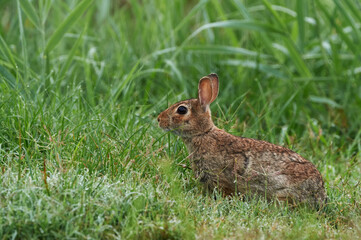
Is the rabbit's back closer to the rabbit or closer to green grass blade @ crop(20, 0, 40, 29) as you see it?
the rabbit

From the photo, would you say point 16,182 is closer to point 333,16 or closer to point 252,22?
point 252,22

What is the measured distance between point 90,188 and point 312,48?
480 cm

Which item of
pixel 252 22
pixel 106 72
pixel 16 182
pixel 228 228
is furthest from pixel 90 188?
pixel 252 22

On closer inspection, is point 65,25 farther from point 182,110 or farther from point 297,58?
point 297,58

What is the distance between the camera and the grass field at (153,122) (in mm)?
3713

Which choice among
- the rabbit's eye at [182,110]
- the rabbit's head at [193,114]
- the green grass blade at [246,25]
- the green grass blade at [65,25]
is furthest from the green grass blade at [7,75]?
the green grass blade at [246,25]

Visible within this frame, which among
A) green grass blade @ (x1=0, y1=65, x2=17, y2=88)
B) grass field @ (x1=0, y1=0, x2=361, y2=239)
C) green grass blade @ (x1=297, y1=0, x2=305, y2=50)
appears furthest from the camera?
green grass blade @ (x1=297, y1=0, x2=305, y2=50)

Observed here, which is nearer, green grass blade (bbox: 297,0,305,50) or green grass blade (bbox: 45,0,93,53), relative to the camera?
green grass blade (bbox: 45,0,93,53)

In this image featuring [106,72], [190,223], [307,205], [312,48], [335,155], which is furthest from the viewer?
[312,48]

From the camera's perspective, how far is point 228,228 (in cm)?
384

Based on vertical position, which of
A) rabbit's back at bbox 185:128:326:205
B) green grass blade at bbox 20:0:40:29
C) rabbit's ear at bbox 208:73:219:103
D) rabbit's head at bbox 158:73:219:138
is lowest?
rabbit's back at bbox 185:128:326:205

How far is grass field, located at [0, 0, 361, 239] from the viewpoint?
3713 millimetres

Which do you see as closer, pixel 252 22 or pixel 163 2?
pixel 252 22

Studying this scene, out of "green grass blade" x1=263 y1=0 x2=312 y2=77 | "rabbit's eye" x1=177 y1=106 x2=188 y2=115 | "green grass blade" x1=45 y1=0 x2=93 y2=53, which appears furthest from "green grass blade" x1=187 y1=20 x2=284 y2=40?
"rabbit's eye" x1=177 y1=106 x2=188 y2=115
